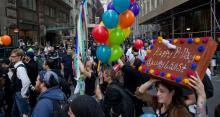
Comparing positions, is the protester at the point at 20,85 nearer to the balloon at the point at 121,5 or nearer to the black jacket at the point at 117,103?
the balloon at the point at 121,5

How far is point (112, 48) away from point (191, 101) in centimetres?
333

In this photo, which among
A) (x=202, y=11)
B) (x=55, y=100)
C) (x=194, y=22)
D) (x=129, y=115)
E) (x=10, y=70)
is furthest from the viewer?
(x=194, y=22)

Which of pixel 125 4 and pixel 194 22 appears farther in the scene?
pixel 194 22

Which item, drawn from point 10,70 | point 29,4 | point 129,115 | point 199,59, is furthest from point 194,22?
point 199,59

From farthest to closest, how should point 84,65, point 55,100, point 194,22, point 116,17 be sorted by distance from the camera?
point 194,22 < point 84,65 < point 116,17 < point 55,100

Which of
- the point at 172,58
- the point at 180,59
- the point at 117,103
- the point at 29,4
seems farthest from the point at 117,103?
the point at 29,4

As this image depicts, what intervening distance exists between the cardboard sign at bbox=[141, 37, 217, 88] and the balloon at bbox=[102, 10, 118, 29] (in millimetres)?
2775

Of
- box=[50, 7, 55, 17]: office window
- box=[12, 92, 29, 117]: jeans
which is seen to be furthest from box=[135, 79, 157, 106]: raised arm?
box=[50, 7, 55, 17]: office window

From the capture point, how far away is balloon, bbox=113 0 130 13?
638cm

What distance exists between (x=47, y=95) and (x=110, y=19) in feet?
8.85

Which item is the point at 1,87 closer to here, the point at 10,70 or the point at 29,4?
the point at 10,70

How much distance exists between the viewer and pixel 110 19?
631 centimetres

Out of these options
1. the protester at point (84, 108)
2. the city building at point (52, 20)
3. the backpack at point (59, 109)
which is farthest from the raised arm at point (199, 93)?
the city building at point (52, 20)

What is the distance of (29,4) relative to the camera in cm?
2948
